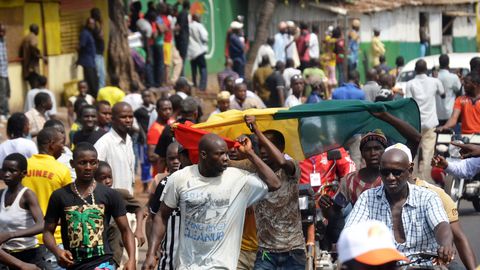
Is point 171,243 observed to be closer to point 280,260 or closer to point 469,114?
point 280,260

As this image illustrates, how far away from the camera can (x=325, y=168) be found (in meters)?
11.7

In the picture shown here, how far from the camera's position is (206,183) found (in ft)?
26.4

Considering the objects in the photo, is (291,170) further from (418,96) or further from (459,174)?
(418,96)

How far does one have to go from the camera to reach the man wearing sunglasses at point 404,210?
7.40m

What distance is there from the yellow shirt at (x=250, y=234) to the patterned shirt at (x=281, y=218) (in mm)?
116

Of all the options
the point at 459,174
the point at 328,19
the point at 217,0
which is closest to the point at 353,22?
the point at 328,19

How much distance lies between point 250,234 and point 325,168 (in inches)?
109

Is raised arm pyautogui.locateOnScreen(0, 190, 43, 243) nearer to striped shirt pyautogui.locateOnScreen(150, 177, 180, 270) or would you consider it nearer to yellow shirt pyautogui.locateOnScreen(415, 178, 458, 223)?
striped shirt pyautogui.locateOnScreen(150, 177, 180, 270)

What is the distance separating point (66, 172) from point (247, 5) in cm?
2317

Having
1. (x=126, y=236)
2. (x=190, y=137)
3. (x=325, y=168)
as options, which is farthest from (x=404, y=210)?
(x=325, y=168)

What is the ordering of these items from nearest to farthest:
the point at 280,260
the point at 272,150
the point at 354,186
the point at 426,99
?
the point at 272,150 < the point at 280,260 < the point at 354,186 < the point at 426,99

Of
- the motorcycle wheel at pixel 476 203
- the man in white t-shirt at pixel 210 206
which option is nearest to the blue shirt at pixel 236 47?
the motorcycle wheel at pixel 476 203

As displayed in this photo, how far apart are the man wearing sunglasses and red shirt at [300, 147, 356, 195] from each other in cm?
369

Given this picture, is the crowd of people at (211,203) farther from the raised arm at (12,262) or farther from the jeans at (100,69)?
the jeans at (100,69)
